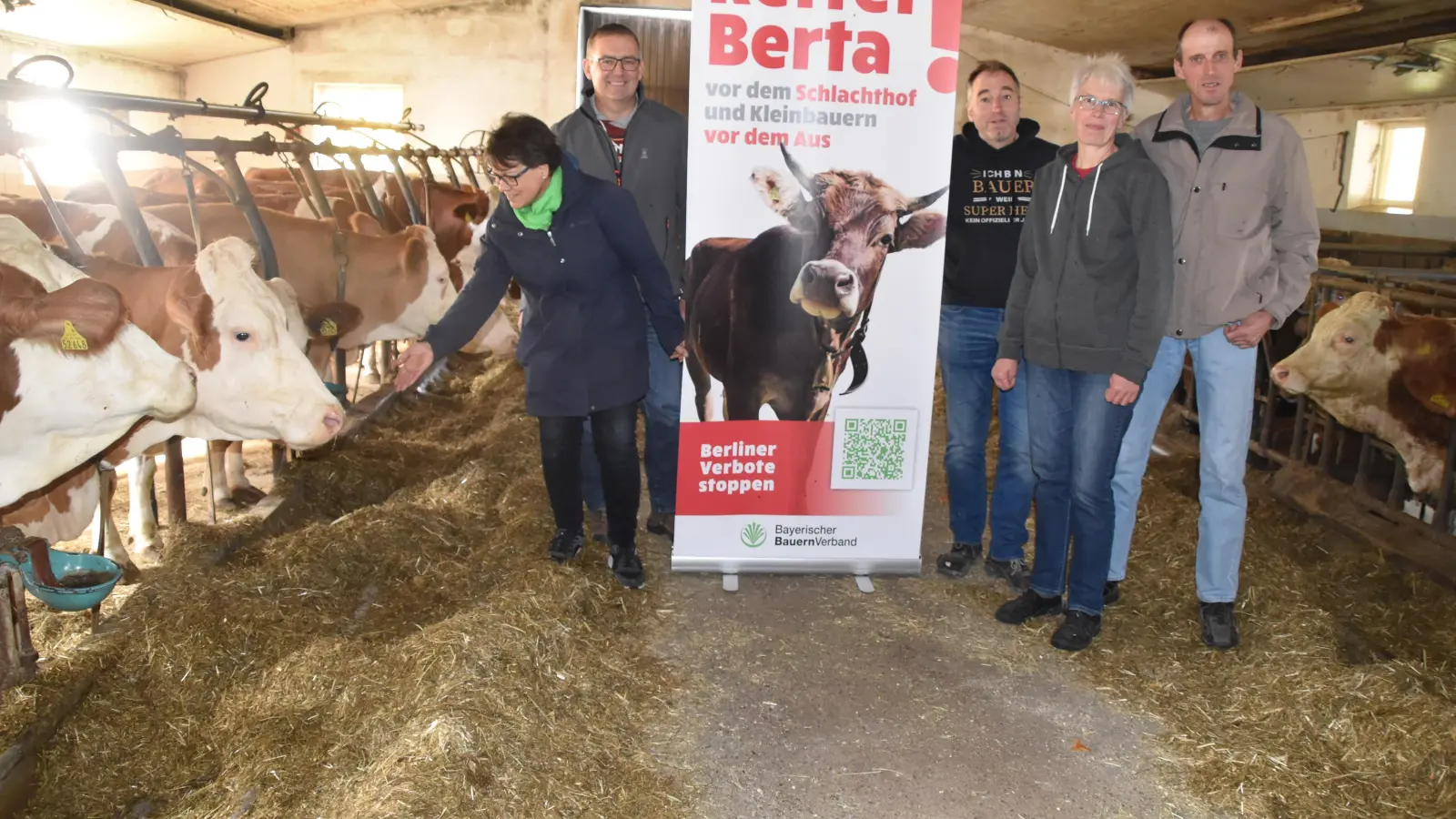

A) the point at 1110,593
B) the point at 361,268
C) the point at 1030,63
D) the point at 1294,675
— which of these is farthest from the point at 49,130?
the point at 1030,63

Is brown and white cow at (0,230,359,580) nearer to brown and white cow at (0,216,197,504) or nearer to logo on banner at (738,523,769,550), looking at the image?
brown and white cow at (0,216,197,504)

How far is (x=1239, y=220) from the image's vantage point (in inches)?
129

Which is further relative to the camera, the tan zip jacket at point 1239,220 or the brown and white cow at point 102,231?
the brown and white cow at point 102,231

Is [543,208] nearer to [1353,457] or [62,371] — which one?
[62,371]

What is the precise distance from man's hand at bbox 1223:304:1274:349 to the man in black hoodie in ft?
2.46

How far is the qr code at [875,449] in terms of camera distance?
3.90 metres

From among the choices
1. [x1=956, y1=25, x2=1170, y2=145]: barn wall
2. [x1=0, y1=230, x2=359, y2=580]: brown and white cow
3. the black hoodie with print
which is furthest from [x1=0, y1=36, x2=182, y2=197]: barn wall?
[x1=956, y1=25, x2=1170, y2=145]: barn wall

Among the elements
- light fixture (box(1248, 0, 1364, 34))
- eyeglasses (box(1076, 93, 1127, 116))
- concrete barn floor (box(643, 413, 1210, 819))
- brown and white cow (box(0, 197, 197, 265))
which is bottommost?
concrete barn floor (box(643, 413, 1210, 819))

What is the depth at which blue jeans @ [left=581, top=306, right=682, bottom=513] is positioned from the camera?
4.34 metres

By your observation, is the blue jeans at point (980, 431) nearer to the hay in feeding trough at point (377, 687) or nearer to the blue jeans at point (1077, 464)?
the blue jeans at point (1077, 464)

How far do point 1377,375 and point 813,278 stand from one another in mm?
3140

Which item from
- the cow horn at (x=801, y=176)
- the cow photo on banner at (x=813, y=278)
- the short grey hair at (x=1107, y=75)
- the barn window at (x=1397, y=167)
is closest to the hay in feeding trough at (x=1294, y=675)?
the cow photo on banner at (x=813, y=278)

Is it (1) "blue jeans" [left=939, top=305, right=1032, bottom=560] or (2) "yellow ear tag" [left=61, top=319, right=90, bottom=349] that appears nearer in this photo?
(2) "yellow ear tag" [left=61, top=319, right=90, bottom=349]

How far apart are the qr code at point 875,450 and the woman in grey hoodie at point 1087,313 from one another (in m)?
0.43
